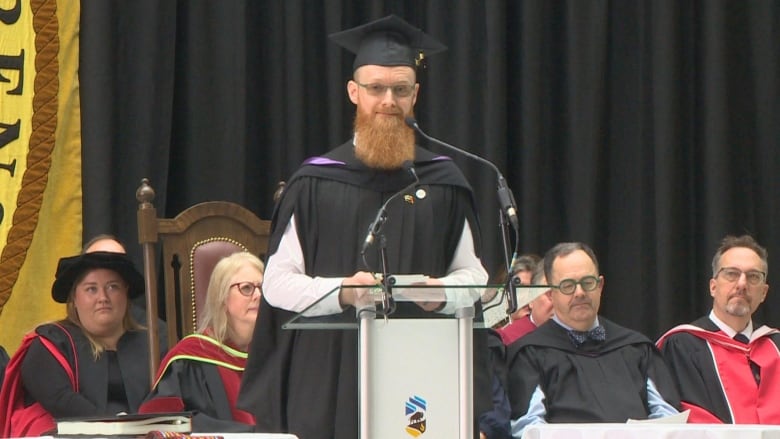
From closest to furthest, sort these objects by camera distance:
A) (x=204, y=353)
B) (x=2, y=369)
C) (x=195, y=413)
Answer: (x=195, y=413) → (x=204, y=353) → (x=2, y=369)

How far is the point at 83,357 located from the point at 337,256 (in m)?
1.67

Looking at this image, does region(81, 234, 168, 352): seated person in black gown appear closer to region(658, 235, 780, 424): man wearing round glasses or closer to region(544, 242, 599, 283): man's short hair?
region(544, 242, 599, 283): man's short hair

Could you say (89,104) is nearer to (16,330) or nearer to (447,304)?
(16,330)

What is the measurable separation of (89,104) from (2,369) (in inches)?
55.5

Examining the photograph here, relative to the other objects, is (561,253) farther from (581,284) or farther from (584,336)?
(584,336)

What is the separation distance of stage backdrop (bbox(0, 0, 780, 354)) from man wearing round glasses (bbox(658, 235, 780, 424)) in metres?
Result: 1.16

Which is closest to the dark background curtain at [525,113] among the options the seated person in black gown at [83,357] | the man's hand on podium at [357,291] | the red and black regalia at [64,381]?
the seated person in black gown at [83,357]

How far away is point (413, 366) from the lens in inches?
148

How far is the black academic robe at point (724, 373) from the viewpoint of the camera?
241 inches

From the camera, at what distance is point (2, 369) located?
20.1ft

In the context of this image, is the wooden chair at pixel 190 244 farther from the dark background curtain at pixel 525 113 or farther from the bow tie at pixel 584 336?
the bow tie at pixel 584 336

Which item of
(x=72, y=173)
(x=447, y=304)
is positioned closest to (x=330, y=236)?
(x=447, y=304)

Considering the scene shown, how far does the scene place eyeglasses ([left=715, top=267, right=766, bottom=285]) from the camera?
6180 mm

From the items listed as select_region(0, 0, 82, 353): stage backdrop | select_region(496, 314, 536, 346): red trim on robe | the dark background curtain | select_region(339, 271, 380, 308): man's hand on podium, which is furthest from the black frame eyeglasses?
select_region(0, 0, 82, 353): stage backdrop
